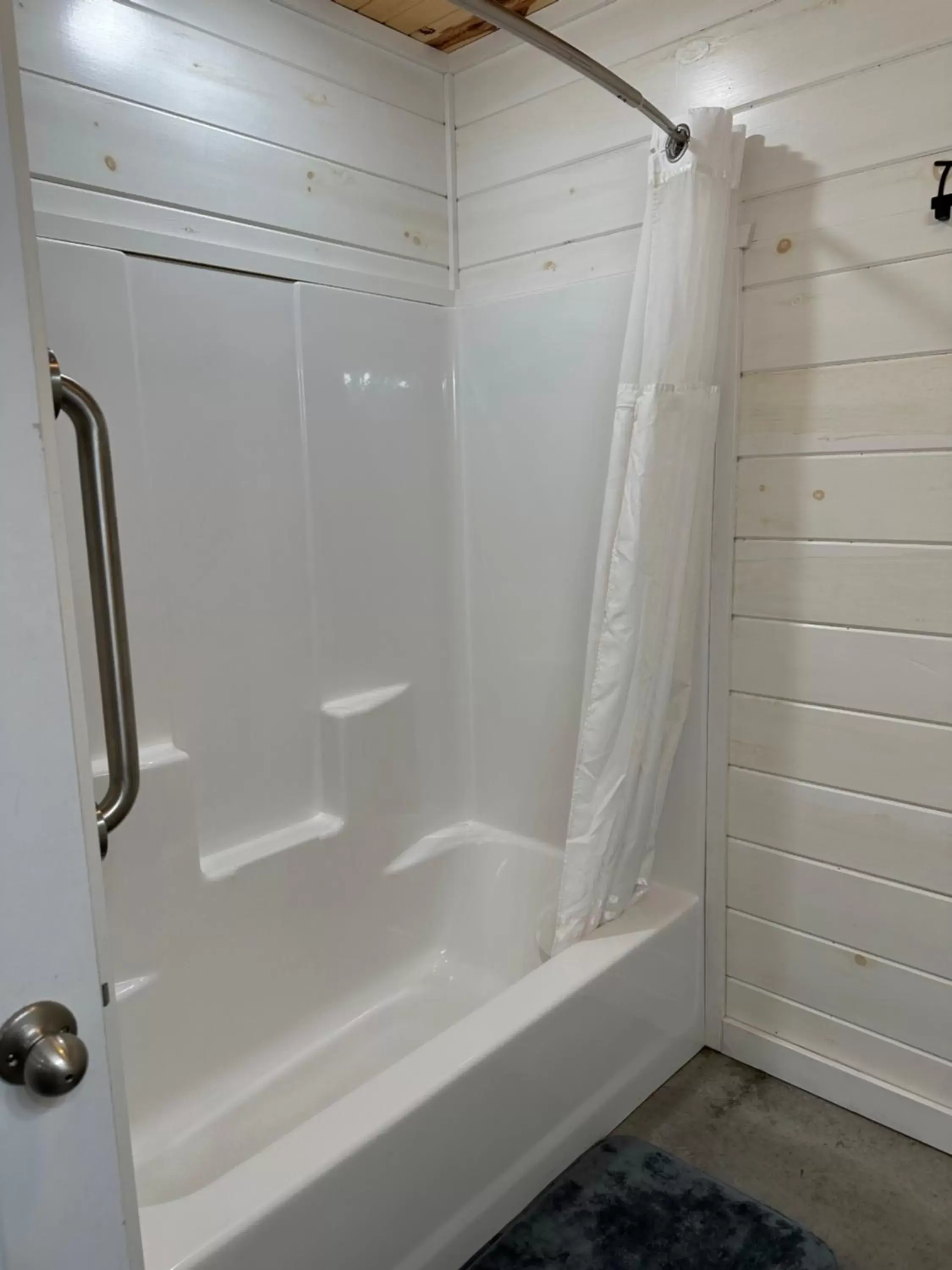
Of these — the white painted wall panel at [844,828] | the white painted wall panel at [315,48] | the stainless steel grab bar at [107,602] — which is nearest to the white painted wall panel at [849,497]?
the white painted wall panel at [844,828]

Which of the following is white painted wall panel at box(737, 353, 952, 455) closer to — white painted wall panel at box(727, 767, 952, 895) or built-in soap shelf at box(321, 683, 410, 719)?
white painted wall panel at box(727, 767, 952, 895)

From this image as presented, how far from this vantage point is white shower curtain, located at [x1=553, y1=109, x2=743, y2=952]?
1657 mm

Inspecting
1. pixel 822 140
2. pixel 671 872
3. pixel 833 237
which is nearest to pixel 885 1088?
pixel 671 872

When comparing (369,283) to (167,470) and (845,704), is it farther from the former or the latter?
(845,704)

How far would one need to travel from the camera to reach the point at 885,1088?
1.77 metres

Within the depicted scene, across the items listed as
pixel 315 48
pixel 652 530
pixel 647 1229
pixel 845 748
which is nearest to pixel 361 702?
pixel 652 530

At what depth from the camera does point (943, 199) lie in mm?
1476

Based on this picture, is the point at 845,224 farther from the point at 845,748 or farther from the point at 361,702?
the point at 361,702

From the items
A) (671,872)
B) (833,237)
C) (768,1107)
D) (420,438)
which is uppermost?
(833,237)

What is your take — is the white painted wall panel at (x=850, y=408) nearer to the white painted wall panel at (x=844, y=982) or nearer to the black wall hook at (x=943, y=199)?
the black wall hook at (x=943, y=199)

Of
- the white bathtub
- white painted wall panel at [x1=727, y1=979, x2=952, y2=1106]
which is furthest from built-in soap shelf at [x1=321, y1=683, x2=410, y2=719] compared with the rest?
white painted wall panel at [x1=727, y1=979, x2=952, y2=1106]

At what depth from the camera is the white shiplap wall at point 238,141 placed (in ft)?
5.15

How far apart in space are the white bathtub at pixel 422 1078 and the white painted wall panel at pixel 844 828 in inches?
10.2

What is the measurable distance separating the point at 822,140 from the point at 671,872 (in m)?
1.53
